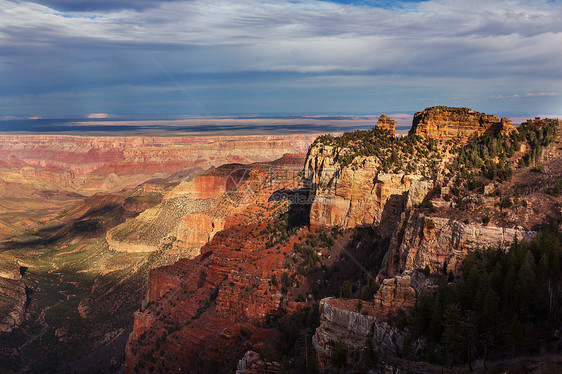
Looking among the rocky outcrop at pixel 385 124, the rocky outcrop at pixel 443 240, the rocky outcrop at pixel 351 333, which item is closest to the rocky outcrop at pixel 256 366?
the rocky outcrop at pixel 351 333

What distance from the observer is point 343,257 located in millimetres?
34281

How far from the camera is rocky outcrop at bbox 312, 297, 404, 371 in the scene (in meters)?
20.6

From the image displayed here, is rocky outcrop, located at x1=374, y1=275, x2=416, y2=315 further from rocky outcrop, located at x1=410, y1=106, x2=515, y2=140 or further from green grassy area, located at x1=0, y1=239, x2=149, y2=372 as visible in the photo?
green grassy area, located at x1=0, y1=239, x2=149, y2=372

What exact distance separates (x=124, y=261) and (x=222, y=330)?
47.2 meters

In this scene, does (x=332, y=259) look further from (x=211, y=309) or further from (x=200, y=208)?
(x=200, y=208)

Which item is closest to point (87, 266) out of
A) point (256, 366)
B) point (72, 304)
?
point (72, 304)

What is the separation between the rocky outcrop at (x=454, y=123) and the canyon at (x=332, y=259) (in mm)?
89

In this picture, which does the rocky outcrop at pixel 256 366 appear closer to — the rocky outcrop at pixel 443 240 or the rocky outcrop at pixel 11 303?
the rocky outcrop at pixel 443 240

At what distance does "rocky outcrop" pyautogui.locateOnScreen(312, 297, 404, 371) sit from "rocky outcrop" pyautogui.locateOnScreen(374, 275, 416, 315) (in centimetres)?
61

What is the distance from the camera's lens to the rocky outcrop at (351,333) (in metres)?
20.6

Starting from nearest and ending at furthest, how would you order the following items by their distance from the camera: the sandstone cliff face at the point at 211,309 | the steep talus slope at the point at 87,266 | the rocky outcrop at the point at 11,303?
the sandstone cliff face at the point at 211,309 → the steep talus slope at the point at 87,266 → the rocky outcrop at the point at 11,303

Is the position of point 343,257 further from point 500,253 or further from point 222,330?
point 500,253

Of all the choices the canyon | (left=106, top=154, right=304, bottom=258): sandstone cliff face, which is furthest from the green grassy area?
(left=106, top=154, right=304, bottom=258): sandstone cliff face

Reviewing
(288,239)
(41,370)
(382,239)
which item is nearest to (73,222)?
(41,370)
